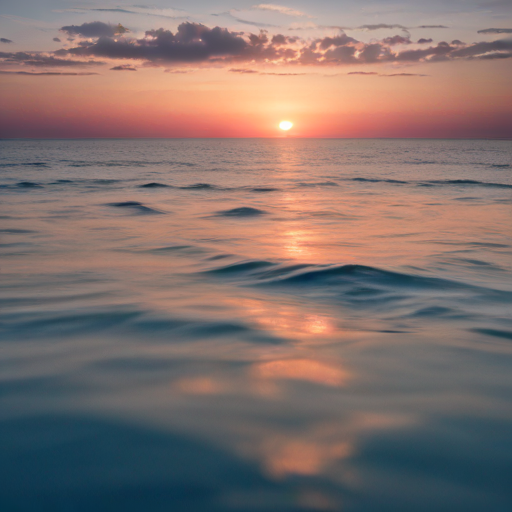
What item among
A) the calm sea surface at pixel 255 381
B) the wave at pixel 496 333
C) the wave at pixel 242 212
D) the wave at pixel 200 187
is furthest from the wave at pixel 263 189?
the wave at pixel 496 333

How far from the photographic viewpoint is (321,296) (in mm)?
5285

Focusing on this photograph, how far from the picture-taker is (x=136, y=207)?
14547 mm

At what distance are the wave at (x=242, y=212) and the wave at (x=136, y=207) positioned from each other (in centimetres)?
196

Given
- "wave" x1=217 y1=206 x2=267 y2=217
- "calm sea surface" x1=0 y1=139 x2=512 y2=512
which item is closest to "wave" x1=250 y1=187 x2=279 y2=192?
"wave" x1=217 y1=206 x2=267 y2=217

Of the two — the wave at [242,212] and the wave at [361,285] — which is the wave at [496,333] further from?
the wave at [242,212]

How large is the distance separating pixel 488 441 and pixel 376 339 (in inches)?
58.7

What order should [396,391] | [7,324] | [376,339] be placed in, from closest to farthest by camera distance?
1. [396,391]
2. [376,339]
3. [7,324]

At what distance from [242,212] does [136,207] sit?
135 inches

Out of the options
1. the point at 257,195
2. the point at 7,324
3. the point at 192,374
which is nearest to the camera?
the point at 192,374

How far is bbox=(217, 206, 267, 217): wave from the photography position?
13461mm

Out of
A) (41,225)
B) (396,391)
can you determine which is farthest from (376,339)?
(41,225)

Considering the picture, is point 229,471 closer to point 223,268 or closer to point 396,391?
point 396,391

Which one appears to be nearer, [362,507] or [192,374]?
[362,507]

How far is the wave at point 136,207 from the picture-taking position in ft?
44.8
